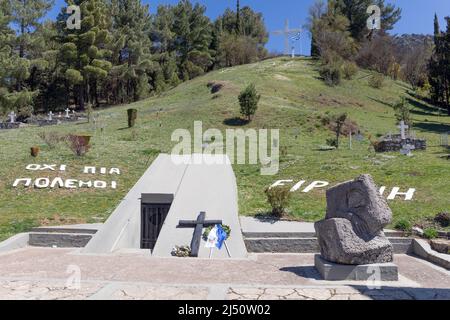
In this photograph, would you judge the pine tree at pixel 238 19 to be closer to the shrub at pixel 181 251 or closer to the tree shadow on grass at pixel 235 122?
the tree shadow on grass at pixel 235 122

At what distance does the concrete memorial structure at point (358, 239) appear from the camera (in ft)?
27.9

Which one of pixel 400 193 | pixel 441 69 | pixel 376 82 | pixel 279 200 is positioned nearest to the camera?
pixel 279 200

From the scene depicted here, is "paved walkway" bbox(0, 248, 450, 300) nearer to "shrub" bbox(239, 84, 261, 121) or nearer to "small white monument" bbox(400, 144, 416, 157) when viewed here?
"small white monument" bbox(400, 144, 416, 157)

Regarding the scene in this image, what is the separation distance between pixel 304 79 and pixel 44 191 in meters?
40.6

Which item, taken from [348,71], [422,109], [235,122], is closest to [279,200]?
[235,122]

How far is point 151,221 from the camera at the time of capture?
15.3 m

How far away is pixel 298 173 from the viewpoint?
1980 cm

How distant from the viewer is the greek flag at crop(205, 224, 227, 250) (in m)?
11.8

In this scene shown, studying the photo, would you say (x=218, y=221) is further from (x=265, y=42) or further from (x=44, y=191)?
(x=265, y=42)

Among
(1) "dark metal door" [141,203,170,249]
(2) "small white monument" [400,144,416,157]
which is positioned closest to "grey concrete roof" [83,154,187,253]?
(1) "dark metal door" [141,203,170,249]

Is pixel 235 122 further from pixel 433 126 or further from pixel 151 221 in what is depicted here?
pixel 151 221

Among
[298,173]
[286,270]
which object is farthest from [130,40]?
[286,270]

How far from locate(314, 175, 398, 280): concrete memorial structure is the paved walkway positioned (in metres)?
0.33

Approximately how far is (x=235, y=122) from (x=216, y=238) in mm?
22540
